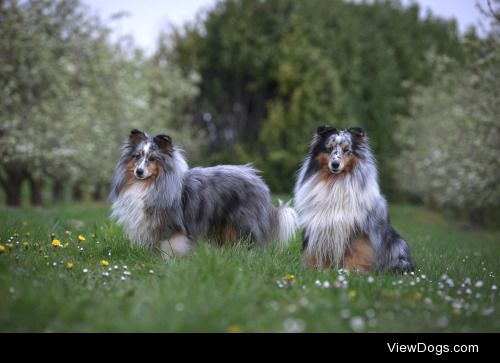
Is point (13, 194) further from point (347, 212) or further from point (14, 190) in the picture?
point (347, 212)

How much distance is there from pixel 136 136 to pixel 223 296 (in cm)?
319

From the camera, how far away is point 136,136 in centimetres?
691

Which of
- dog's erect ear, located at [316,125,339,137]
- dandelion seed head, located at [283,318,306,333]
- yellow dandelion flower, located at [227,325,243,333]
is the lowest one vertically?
yellow dandelion flower, located at [227,325,243,333]

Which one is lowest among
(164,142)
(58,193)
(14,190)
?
(58,193)

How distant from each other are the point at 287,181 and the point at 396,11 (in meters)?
15.5

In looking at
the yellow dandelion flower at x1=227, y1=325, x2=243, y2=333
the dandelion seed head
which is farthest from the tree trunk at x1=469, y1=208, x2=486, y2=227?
the yellow dandelion flower at x1=227, y1=325, x2=243, y2=333

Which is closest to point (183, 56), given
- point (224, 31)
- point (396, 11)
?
point (224, 31)

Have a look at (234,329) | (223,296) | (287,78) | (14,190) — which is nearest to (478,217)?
(287,78)

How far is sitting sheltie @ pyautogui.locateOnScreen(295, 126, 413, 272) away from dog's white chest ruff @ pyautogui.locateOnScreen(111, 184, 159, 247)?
6.36 feet

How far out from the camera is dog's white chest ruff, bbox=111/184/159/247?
→ 671 cm

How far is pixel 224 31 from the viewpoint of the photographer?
24641 mm

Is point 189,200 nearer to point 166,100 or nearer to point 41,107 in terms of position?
point 41,107

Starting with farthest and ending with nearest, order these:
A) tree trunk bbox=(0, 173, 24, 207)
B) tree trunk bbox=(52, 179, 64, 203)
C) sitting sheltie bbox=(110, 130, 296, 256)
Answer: tree trunk bbox=(52, 179, 64, 203)
tree trunk bbox=(0, 173, 24, 207)
sitting sheltie bbox=(110, 130, 296, 256)

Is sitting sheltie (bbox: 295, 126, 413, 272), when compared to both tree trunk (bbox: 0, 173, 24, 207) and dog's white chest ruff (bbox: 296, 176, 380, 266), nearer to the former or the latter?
dog's white chest ruff (bbox: 296, 176, 380, 266)
